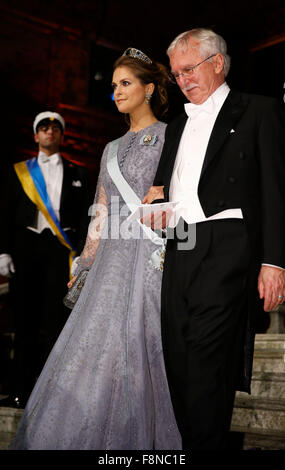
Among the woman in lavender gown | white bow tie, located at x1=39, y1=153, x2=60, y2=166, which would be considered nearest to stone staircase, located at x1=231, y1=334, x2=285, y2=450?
the woman in lavender gown

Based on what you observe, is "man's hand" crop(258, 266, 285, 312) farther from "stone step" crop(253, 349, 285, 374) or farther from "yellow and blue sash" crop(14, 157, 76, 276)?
"yellow and blue sash" crop(14, 157, 76, 276)

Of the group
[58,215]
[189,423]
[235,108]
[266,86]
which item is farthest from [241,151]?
[266,86]

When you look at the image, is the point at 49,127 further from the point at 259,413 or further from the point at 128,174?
the point at 259,413

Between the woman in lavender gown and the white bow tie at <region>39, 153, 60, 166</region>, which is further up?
the white bow tie at <region>39, 153, 60, 166</region>

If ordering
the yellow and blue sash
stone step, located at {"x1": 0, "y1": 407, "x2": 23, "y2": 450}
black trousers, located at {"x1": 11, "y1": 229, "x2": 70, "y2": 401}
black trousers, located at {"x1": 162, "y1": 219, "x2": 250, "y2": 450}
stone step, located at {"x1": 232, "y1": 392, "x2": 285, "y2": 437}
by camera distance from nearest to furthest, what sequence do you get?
black trousers, located at {"x1": 162, "y1": 219, "x2": 250, "y2": 450} < stone step, located at {"x1": 232, "y1": 392, "x2": 285, "y2": 437} < stone step, located at {"x1": 0, "y1": 407, "x2": 23, "y2": 450} < black trousers, located at {"x1": 11, "y1": 229, "x2": 70, "y2": 401} < the yellow and blue sash

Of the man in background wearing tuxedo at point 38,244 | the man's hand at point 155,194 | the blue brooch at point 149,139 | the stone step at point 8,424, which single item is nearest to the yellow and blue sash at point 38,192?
the man in background wearing tuxedo at point 38,244

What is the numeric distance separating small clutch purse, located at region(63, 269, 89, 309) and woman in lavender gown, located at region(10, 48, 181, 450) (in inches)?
2.5

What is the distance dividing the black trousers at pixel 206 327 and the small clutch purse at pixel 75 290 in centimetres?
65

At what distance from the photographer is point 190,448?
196 cm

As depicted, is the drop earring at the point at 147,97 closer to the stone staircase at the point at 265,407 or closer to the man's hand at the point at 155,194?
the man's hand at the point at 155,194

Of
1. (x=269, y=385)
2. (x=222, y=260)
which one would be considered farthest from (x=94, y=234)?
(x=269, y=385)

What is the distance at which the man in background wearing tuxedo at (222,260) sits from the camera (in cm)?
199

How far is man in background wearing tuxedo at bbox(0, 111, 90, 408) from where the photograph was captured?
3.99 metres

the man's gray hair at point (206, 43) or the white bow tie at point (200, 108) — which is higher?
the man's gray hair at point (206, 43)
